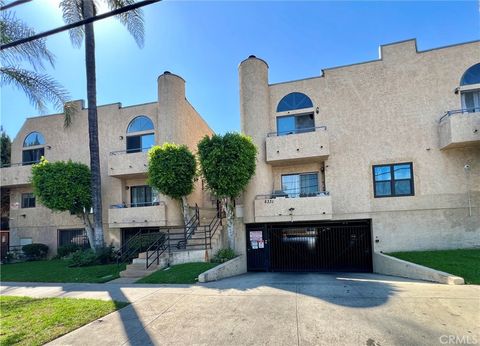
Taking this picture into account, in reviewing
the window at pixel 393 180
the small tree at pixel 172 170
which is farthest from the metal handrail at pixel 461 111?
the small tree at pixel 172 170

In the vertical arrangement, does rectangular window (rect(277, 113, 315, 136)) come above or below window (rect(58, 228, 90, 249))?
above

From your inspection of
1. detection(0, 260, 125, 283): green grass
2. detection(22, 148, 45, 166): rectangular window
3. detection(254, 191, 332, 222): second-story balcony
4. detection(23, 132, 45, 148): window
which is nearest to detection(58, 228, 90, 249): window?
detection(0, 260, 125, 283): green grass

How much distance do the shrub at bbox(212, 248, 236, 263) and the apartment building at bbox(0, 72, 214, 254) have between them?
3323mm

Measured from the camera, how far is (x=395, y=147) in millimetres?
13422

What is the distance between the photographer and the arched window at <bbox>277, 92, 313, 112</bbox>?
14.8 m

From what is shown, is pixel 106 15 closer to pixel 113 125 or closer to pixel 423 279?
pixel 423 279

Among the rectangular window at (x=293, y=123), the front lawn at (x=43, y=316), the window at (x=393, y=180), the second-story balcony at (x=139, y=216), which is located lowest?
the front lawn at (x=43, y=316)

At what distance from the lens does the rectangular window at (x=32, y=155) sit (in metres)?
19.0

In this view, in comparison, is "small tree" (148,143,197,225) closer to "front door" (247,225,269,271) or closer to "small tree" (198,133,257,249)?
"small tree" (198,133,257,249)

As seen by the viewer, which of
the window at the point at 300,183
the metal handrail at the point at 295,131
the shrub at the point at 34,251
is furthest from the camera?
the shrub at the point at 34,251

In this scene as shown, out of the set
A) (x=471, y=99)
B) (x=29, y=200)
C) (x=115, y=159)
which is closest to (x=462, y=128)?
(x=471, y=99)

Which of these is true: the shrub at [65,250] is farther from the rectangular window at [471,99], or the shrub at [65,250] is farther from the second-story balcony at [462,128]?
the rectangular window at [471,99]

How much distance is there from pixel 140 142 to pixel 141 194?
3209 millimetres

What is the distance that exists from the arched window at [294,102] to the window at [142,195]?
29.5ft
